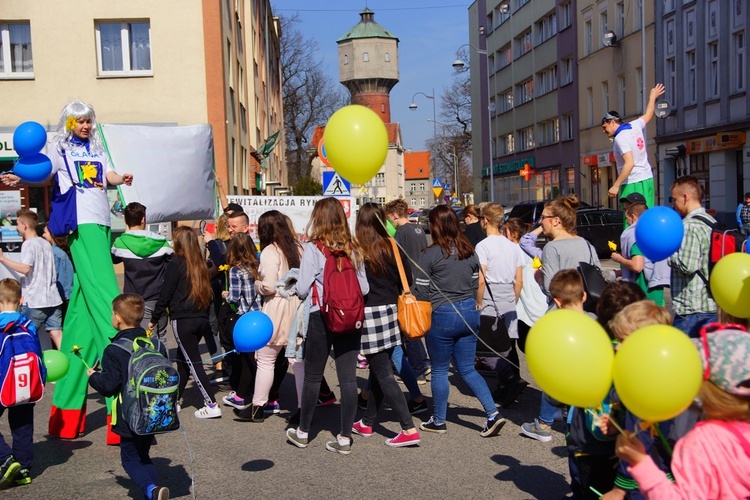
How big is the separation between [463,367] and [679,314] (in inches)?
65.8

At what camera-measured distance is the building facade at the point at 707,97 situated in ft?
87.7

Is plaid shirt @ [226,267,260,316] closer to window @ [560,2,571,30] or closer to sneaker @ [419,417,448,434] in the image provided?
sneaker @ [419,417,448,434]

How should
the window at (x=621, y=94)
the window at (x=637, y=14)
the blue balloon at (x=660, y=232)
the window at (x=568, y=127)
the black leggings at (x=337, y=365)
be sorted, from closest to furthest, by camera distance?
the blue balloon at (x=660, y=232), the black leggings at (x=337, y=365), the window at (x=637, y=14), the window at (x=621, y=94), the window at (x=568, y=127)

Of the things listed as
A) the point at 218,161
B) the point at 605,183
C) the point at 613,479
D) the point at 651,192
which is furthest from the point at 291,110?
the point at 613,479

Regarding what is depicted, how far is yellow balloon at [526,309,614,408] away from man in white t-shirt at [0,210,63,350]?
18.7 ft

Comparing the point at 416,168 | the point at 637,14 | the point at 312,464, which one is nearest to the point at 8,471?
the point at 312,464

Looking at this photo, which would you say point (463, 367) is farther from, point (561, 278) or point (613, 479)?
point (613, 479)

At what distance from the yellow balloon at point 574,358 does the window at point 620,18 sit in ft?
A: 117

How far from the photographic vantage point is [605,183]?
38906 millimetres

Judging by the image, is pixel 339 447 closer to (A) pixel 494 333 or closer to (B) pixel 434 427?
(B) pixel 434 427

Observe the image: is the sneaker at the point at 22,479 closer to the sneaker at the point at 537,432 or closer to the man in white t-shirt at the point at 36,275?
the man in white t-shirt at the point at 36,275

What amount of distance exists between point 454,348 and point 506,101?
53952 millimetres

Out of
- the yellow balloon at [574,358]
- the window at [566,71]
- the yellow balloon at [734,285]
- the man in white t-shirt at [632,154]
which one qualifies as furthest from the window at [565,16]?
the yellow balloon at [574,358]

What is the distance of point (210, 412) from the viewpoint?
730cm
